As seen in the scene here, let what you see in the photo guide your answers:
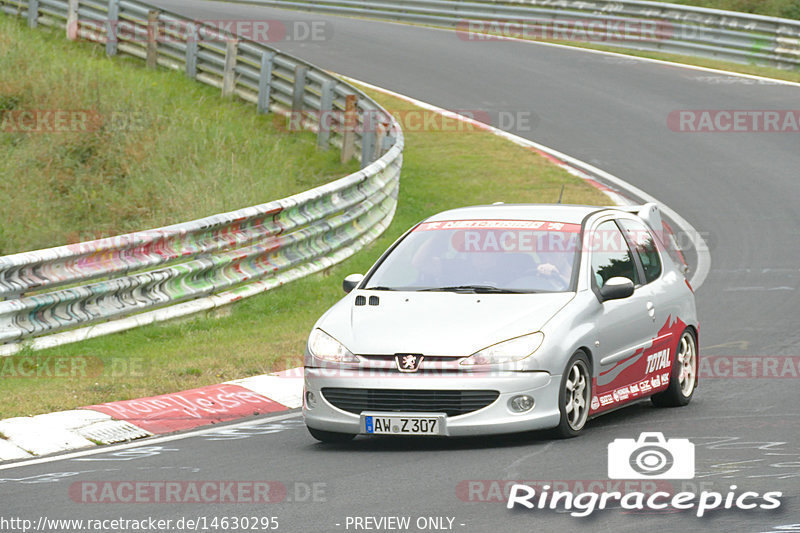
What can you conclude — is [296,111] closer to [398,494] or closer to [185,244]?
[185,244]

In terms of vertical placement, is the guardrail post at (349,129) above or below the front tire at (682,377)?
below

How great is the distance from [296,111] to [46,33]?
26.6 ft

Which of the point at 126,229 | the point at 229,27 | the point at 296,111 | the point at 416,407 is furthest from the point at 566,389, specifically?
the point at 229,27

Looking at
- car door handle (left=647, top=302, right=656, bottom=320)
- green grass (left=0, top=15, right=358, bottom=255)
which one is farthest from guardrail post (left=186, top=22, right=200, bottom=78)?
car door handle (left=647, top=302, right=656, bottom=320)

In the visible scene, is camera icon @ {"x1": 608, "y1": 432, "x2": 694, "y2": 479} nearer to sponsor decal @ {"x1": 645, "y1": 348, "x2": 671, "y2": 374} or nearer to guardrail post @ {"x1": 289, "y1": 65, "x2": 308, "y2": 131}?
sponsor decal @ {"x1": 645, "y1": 348, "x2": 671, "y2": 374}

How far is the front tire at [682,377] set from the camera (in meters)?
9.76

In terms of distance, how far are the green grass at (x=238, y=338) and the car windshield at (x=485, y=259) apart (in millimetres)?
2210

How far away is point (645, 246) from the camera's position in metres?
10.1

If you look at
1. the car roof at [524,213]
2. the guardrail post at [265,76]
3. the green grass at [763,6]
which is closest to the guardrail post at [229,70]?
the guardrail post at [265,76]

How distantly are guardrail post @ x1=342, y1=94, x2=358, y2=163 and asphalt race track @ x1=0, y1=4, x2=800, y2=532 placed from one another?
259 cm

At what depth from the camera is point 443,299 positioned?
8617mm

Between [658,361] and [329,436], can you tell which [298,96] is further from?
[329,436]
